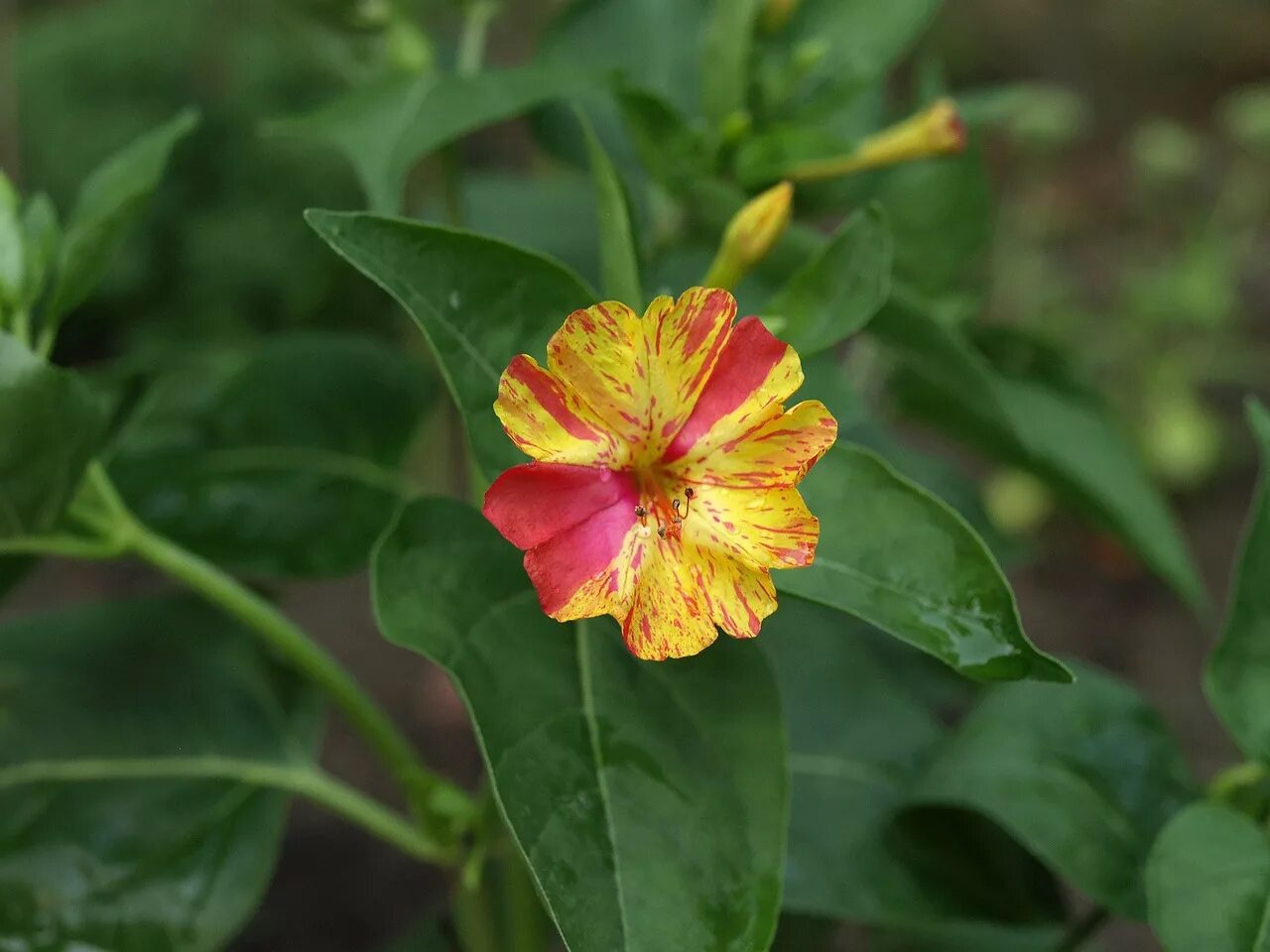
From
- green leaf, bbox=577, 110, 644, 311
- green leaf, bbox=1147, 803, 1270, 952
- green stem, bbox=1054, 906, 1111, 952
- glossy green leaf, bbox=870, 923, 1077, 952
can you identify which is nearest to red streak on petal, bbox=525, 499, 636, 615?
green leaf, bbox=577, 110, 644, 311

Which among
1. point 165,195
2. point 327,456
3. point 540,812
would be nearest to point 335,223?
point 540,812

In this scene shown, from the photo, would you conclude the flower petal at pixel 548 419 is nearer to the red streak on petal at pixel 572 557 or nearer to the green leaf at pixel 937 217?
the red streak on petal at pixel 572 557

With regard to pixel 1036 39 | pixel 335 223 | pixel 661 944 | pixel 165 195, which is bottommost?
pixel 1036 39

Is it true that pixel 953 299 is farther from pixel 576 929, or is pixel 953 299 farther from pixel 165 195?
pixel 165 195

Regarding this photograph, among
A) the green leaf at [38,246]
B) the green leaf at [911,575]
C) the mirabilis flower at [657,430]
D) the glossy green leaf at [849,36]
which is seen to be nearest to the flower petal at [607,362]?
the mirabilis flower at [657,430]

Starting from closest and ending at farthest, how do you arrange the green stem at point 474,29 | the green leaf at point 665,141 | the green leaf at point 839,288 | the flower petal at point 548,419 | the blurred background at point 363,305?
the flower petal at point 548,419 → the green leaf at point 839,288 → the green leaf at point 665,141 → the green stem at point 474,29 → the blurred background at point 363,305

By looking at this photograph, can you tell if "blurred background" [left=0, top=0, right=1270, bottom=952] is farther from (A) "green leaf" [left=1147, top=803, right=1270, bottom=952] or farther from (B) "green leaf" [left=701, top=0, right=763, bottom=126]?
(A) "green leaf" [left=1147, top=803, right=1270, bottom=952]
